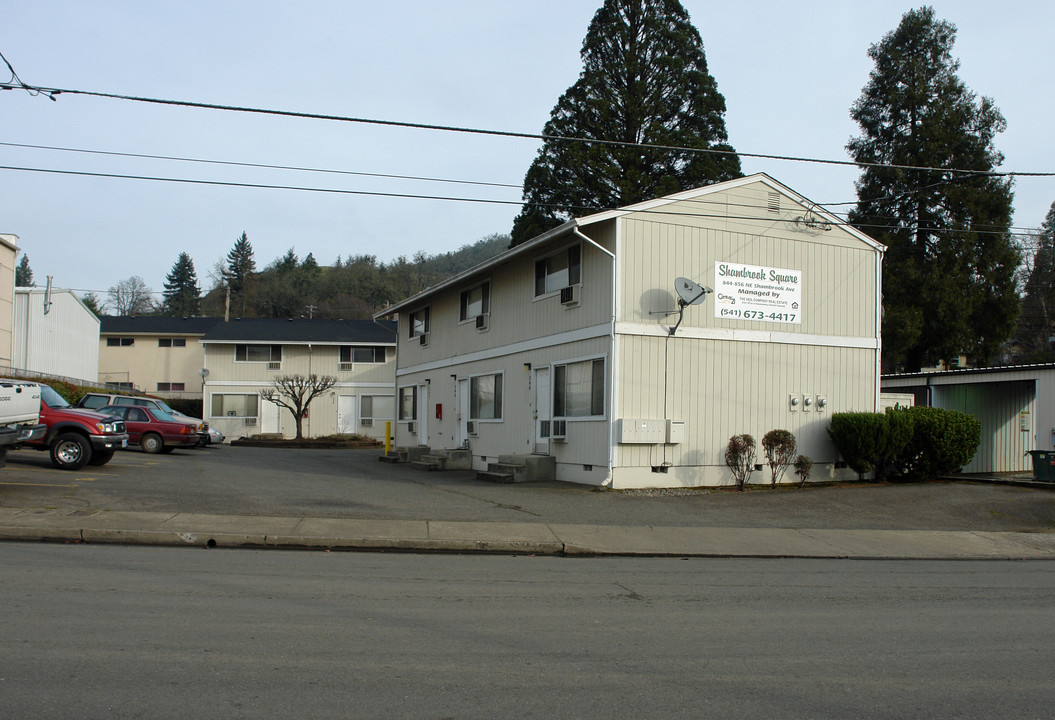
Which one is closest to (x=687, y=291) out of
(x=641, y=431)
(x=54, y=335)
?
(x=641, y=431)

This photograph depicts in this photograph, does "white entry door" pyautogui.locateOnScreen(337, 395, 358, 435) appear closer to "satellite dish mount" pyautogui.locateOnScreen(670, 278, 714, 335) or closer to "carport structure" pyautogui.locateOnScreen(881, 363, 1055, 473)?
"carport structure" pyautogui.locateOnScreen(881, 363, 1055, 473)

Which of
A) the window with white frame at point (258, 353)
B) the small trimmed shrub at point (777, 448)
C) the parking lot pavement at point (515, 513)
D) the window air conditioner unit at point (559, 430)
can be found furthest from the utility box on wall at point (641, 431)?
the window with white frame at point (258, 353)

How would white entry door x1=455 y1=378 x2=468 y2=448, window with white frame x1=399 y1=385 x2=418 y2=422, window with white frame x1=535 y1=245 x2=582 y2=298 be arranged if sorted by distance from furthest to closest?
window with white frame x1=399 y1=385 x2=418 y2=422 → white entry door x1=455 y1=378 x2=468 y2=448 → window with white frame x1=535 y1=245 x2=582 y2=298

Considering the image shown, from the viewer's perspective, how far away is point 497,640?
6680 millimetres

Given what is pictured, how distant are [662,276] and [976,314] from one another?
21.7 meters

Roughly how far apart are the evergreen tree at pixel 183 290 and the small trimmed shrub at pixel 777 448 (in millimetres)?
103919

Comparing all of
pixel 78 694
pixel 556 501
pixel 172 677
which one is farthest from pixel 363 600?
pixel 556 501

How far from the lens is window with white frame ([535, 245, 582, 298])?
20438 mm

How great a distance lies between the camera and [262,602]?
7770 millimetres

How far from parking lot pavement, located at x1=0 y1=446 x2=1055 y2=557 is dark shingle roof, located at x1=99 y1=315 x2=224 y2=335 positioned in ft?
119

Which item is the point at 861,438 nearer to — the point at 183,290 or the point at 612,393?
the point at 612,393

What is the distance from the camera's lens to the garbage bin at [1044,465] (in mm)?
19594

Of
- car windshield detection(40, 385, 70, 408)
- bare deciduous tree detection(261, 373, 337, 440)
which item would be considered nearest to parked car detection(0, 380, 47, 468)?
car windshield detection(40, 385, 70, 408)

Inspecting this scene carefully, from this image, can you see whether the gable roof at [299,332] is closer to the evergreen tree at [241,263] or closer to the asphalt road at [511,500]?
the asphalt road at [511,500]
